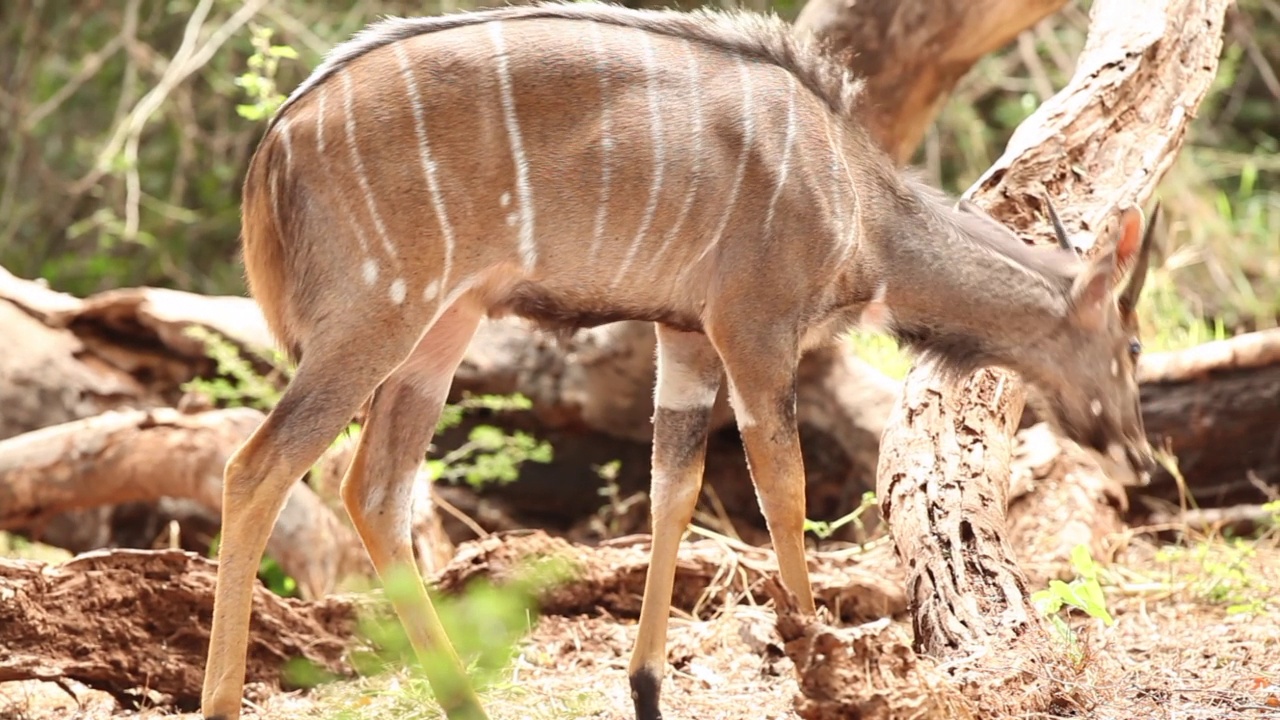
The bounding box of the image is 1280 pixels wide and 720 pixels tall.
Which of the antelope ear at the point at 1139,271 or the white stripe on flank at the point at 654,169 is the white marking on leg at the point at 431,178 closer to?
the white stripe on flank at the point at 654,169

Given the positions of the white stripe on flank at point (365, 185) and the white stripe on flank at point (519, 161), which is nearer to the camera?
the white stripe on flank at point (365, 185)

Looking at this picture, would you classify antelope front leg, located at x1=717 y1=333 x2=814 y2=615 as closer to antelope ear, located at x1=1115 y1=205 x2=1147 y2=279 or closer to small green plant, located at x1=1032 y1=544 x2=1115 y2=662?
small green plant, located at x1=1032 y1=544 x2=1115 y2=662

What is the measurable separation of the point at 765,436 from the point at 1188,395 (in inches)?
125

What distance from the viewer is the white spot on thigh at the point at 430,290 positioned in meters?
3.23

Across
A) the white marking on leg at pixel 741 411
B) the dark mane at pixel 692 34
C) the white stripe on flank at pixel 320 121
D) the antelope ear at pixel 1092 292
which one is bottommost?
the white marking on leg at pixel 741 411

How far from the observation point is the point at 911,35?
19.8 feet

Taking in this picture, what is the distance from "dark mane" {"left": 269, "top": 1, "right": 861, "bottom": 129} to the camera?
11.1ft

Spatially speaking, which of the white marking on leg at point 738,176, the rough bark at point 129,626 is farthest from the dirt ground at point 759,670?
the white marking on leg at point 738,176

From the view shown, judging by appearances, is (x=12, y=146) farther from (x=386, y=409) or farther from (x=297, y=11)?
(x=386, y=409)

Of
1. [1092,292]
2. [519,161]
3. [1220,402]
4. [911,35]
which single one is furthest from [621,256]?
[1220,402]

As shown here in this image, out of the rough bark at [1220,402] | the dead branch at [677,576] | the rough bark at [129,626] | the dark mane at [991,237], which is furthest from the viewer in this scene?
the rough bark at [1220,402]

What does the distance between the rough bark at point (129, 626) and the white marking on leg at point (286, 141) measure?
133 cm

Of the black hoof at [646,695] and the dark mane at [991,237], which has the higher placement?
the dark mane at [991,237]

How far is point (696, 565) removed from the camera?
4.79m
